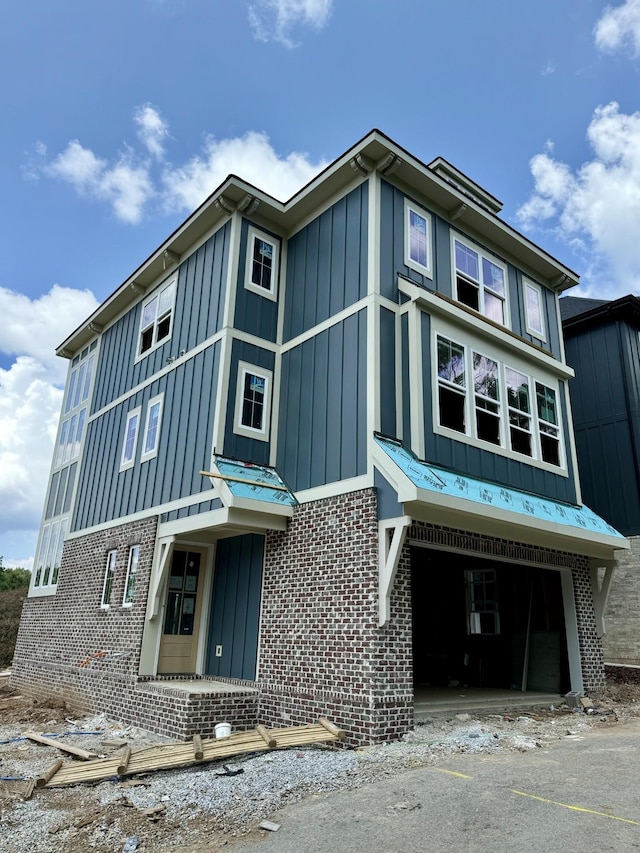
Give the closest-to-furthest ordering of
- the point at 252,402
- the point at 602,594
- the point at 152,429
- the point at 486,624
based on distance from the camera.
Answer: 1. the point at 252,402
2. the point at 602,594
3. the point at 152,429
4. the point at 486,624

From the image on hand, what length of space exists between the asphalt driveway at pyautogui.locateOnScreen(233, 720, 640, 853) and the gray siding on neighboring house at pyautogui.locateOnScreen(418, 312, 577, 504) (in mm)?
4241

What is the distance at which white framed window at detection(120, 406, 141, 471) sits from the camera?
1328 cm

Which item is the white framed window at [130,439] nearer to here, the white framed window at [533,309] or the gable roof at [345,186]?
the gable roof at [345,186]

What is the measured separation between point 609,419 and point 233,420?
10484mm

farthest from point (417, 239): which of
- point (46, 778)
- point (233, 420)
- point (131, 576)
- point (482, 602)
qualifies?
point (46, 778)

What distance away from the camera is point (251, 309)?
→ 443 inches

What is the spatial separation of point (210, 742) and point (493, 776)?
3.24 m

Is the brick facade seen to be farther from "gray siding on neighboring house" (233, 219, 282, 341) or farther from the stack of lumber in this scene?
"gray siding on neighboring house" (233, 219, 282, 341)

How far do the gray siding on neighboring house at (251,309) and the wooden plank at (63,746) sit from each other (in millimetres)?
6927

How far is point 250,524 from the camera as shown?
9.33m

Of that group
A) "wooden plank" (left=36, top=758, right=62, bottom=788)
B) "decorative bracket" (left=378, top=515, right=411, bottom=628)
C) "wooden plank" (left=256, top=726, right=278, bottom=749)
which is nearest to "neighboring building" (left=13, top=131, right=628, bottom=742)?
"decorative bracket" (left=378, top=515, right=411, bottom=628)

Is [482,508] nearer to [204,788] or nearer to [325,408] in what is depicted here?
[325,408]

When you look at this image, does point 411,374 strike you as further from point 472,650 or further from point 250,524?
point 472,650

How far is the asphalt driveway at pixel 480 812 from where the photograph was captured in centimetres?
423
